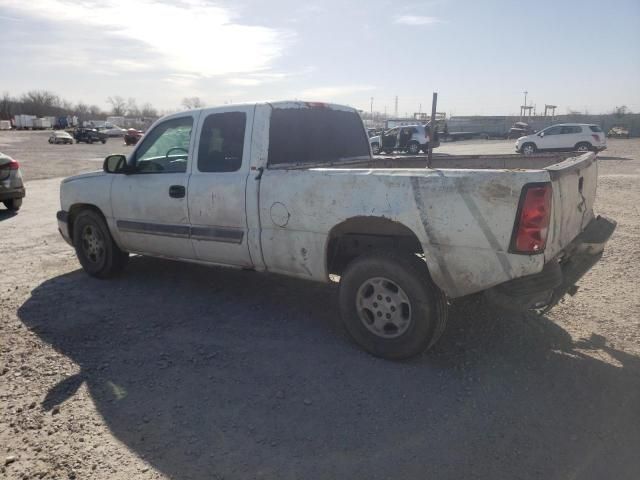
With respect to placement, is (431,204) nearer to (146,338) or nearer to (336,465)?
(336,465)

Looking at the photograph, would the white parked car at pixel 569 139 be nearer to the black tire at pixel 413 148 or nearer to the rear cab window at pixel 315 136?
the black tire at pixel 413 148

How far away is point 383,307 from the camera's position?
12.0 feet

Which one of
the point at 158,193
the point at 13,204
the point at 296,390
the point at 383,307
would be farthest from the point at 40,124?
the point at 296,390

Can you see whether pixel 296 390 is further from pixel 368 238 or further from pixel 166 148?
pixel 166 148

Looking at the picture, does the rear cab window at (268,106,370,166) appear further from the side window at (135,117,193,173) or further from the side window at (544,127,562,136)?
the side window at (544,127,562,136)

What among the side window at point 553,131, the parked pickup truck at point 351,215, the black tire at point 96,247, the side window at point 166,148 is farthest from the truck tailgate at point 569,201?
the side window at point 553,131

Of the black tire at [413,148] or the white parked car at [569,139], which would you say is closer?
the white parked car at [569,139]

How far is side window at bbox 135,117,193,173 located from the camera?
16.0 feet

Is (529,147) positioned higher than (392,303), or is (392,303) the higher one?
(529,147)

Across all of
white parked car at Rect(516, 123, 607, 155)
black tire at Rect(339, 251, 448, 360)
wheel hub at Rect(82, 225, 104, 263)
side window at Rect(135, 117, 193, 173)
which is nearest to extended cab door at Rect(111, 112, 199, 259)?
side window at Rect(135, 117, 193, 173)

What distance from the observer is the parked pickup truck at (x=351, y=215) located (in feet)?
10.2

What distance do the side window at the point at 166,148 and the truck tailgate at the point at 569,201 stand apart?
10.7ft

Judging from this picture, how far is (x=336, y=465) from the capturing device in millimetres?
2564

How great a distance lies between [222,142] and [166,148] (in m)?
0.97
